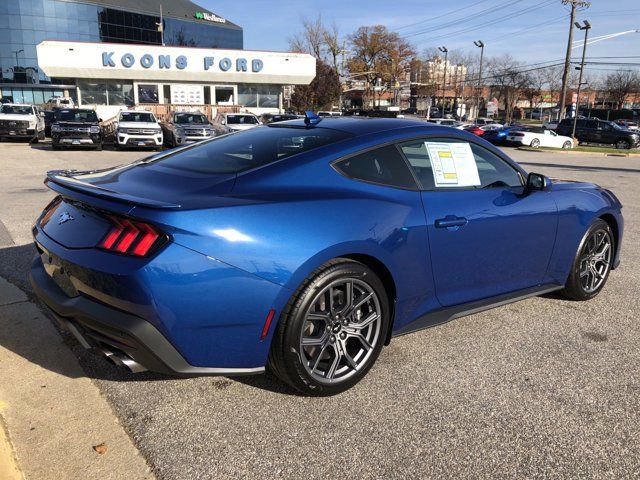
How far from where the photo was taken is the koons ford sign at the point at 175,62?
32.2 meters

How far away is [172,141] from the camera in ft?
72.3

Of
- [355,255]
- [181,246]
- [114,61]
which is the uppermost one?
[114,61]

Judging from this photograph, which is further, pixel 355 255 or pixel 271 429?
pixel 355 255

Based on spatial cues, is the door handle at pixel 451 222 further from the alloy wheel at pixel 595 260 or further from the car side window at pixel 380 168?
the alloy wheel at pixel 595 260

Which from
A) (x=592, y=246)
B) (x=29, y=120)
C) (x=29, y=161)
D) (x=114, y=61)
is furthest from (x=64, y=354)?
(x=114, y=61)

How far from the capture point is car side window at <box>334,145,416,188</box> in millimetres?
3141

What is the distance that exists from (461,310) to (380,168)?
3.66 feet

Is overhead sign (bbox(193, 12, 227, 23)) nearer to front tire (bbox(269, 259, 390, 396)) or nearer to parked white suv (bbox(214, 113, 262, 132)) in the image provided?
parked white suv (bbox(214, 113, 262, 132))

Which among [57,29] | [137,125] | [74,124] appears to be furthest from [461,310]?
[57,29]

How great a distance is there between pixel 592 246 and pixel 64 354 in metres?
4.18

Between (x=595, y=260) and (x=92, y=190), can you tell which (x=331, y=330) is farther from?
(x=595, y=260)

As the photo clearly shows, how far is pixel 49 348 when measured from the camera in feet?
11.5

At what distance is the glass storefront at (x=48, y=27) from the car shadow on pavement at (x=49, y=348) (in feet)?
235

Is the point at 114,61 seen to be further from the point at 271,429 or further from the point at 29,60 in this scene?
the point at 29,60
